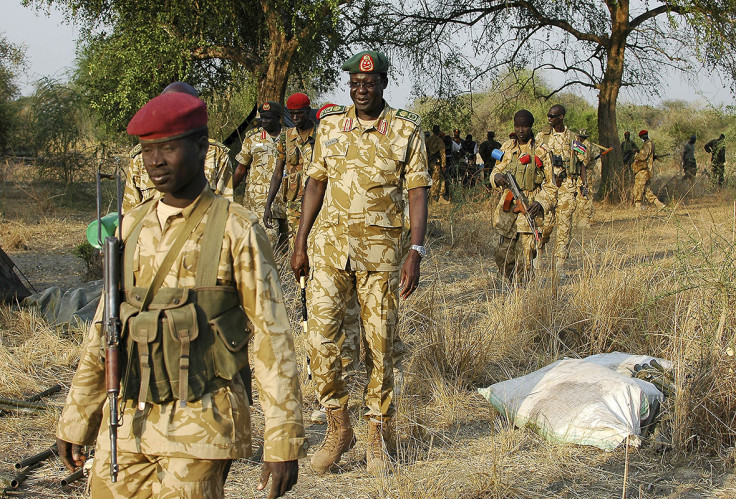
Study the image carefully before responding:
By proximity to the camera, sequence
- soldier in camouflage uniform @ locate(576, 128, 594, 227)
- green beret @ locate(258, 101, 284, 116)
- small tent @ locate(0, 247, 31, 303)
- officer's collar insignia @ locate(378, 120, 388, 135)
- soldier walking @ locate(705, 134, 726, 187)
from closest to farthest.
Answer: officer's collar insignia @ locate(378, 120, 388, 135)
small tent @ locate(0, 247, 31, 303)
green beret @ locate(258, 101, 284, 116)
soldier in camouflage uniform @ locate(576, 128, 594, 227)
soldier walking @ locate(705, 134, 726, 187)

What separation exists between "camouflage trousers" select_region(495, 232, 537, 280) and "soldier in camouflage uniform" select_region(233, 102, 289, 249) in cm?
214

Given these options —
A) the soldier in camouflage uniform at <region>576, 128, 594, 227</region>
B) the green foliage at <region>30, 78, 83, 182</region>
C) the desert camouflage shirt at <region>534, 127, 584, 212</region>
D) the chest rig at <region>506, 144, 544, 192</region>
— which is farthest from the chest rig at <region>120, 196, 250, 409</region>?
the green foliage at <region>30, 78, 83, 182</region>

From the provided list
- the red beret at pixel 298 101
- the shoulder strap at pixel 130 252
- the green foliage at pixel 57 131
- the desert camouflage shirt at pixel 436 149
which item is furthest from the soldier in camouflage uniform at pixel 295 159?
the desert camouflage shirt at pixel 436 149

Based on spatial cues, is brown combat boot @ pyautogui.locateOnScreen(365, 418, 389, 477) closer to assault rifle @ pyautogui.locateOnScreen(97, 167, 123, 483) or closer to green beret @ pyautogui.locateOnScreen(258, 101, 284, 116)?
assault rifle @ pyautogui.locateOnScreen(97, 167, 123, 483)

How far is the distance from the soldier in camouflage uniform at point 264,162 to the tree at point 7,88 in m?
13.1

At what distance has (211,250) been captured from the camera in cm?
191

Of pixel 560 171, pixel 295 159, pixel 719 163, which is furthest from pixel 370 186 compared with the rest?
pixel 719 163

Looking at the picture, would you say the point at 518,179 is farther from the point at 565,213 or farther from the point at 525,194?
the point at 565,213

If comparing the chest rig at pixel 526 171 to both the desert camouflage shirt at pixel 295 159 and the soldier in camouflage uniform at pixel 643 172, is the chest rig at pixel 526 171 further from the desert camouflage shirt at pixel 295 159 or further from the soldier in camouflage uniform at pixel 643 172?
the soldier in camouflage uniform at pixel 643 172

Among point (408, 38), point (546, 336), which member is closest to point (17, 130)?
point (408, 38)

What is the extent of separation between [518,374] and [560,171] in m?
3.91

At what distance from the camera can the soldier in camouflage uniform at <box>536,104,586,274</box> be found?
7.78m

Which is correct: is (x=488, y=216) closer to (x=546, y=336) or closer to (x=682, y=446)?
(x=546, y=336)

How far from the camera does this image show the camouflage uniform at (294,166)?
6520 mm
